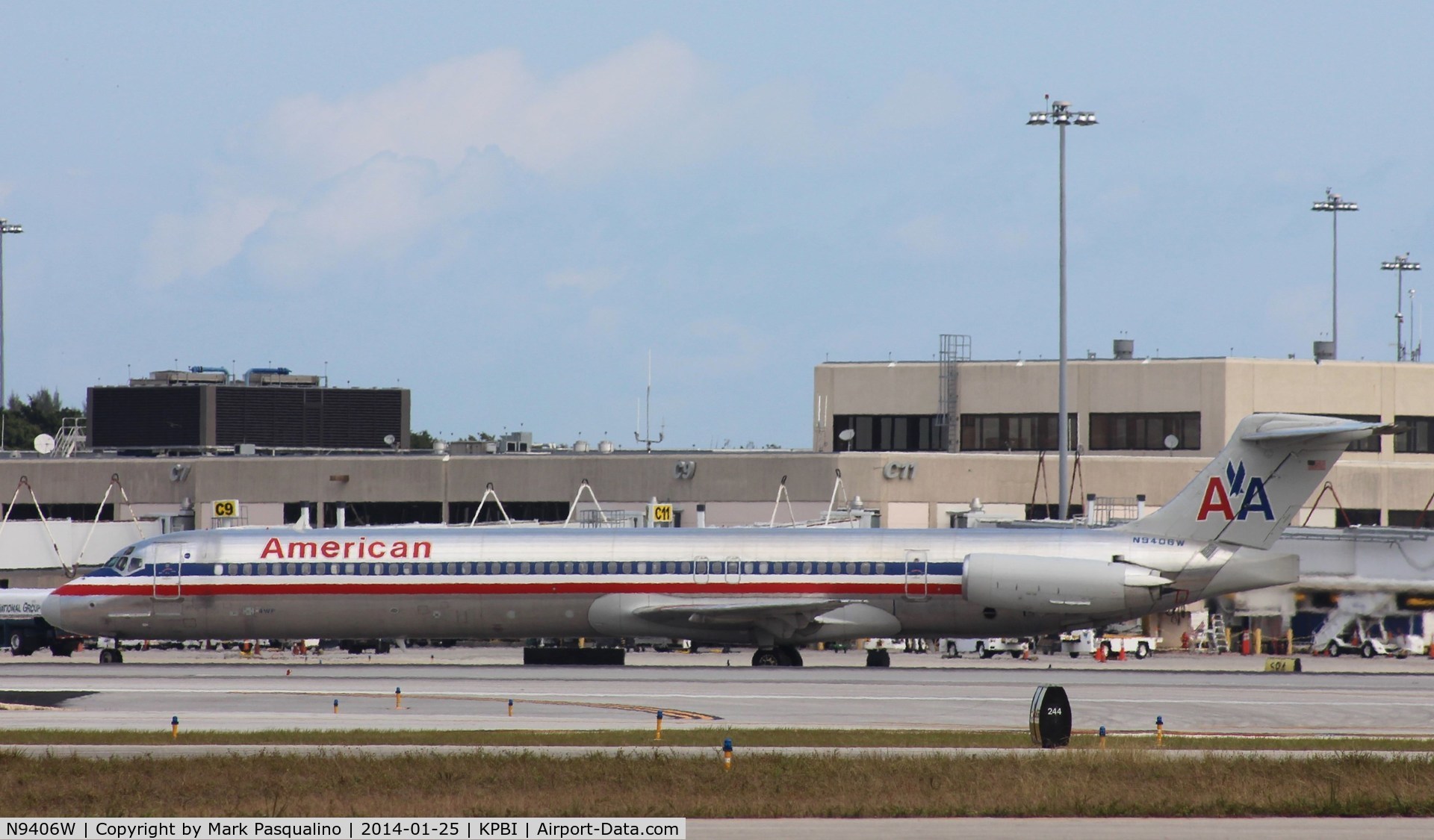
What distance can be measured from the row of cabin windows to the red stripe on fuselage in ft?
1.07

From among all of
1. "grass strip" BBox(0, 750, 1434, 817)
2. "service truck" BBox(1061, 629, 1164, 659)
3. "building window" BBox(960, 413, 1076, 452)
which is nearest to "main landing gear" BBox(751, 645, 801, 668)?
"service truck" BBox(1061, 629, 1164, 659)

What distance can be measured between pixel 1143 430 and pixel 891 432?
11684 millimetres

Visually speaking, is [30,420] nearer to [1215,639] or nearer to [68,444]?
[68,444]

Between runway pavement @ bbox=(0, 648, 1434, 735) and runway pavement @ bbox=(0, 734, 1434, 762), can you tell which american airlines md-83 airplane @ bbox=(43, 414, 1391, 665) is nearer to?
runway pavement @ bbox=(0, 648, 1434, 735)

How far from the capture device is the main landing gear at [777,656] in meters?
50.1

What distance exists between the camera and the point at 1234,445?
158 feet

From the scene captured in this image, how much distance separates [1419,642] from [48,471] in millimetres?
59652

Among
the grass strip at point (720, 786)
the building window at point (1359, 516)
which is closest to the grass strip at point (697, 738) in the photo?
the grass strip at point (720, 786)

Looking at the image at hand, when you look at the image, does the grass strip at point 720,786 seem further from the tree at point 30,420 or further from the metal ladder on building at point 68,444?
the tree at point 30,420

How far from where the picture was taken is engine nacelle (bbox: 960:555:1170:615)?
47.7 metres

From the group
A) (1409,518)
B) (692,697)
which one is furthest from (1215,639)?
(692,697)

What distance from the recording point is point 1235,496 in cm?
4766

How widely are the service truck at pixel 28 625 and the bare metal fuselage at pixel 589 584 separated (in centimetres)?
1470

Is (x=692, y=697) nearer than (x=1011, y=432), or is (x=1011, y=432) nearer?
(x=692, y=697)
